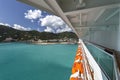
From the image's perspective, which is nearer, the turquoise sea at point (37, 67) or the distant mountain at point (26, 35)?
the turquoise sea at point (37, 67)

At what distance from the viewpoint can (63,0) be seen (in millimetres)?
1866

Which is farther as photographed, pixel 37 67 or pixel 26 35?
pixel 26 35

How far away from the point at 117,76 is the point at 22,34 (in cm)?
4958

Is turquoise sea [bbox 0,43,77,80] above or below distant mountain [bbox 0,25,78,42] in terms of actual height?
below

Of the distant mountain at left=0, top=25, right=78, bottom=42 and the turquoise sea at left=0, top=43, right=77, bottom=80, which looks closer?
the turquoise sea at left=0, top=43, right=77, bottom=80

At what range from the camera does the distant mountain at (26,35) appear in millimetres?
44681

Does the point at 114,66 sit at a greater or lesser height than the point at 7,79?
greater

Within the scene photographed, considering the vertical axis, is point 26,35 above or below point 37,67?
above

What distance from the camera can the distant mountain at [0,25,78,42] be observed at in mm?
44681

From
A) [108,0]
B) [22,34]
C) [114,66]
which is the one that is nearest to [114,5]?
[108,0]

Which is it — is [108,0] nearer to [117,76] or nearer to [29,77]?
[117,76]

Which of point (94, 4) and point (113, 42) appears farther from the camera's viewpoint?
A: point (113, 42)

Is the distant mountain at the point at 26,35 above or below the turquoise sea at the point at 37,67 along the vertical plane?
above

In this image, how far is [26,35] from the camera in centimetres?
4991
